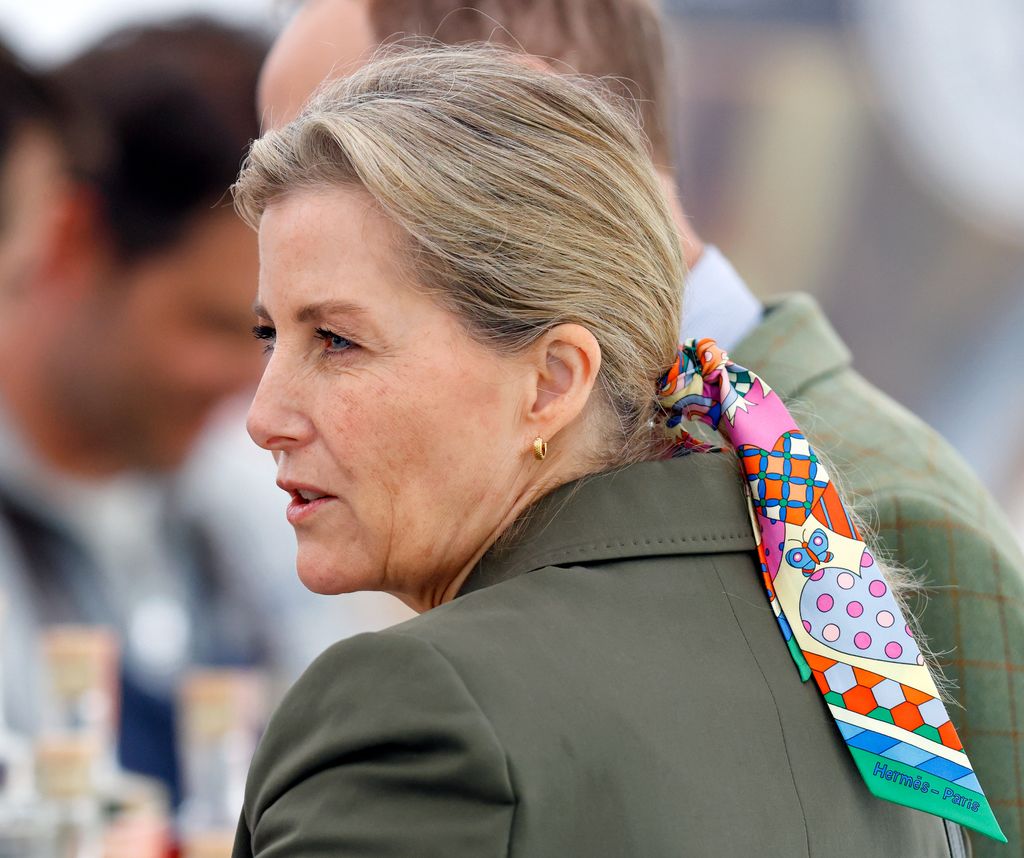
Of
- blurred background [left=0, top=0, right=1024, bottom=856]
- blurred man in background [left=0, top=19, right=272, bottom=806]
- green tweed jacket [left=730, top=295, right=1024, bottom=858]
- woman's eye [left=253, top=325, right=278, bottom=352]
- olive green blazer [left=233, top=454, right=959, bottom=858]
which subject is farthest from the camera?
blurred background [left=0, top=0, right=1024, bottom=856]

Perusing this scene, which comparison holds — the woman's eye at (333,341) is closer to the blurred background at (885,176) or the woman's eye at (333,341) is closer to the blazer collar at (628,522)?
the blazer collar at (628,522)

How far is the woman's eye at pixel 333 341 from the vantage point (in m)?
1.13

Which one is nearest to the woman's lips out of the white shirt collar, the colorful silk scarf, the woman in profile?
the woman in profile

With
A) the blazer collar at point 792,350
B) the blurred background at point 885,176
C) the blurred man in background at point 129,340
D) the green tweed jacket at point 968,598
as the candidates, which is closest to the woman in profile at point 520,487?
the green tweed jacket at point 968,598

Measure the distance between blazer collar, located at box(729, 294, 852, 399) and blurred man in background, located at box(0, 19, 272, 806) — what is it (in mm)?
2003

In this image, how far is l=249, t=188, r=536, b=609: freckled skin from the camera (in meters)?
1.10

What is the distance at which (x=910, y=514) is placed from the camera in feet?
4.65

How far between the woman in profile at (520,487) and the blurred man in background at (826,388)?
0.25 m

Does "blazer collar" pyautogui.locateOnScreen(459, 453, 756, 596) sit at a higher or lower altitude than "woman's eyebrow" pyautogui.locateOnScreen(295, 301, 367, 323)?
lower

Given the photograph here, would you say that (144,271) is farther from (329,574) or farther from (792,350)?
(329,574)

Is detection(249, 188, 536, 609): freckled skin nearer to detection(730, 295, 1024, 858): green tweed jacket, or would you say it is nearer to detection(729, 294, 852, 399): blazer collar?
detection(730, 295, 1024, 858): green tweed jacket

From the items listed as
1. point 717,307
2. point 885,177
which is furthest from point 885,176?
point 717,307

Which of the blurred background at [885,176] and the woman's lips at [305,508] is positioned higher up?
the blurred background at [885,176]

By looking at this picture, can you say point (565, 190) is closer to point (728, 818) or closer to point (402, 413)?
point (402, 413)
